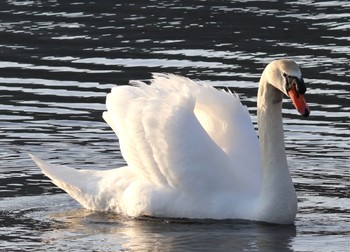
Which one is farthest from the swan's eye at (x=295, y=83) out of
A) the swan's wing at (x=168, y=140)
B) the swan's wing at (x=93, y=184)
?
the swan's wing at (x=93, y=184)

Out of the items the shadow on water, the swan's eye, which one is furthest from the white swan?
the shadow on water

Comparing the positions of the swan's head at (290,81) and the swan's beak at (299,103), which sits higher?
the swan's head at (290,81)

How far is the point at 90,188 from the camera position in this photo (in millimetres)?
11977

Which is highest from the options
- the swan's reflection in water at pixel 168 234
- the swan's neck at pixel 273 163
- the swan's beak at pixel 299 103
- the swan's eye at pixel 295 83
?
the swan's eye at pixel 295 83

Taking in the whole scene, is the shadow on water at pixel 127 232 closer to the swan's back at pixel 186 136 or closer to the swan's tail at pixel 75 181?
the swan's tail at pixel 75 181

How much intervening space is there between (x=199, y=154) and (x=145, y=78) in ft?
21.7

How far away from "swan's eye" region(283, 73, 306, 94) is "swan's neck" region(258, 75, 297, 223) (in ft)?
1.07

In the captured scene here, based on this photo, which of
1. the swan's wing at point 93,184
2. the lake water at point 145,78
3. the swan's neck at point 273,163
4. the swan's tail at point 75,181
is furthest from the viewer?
the swan's tail at point 75,181

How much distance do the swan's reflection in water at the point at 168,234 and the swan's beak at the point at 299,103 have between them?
98 cm

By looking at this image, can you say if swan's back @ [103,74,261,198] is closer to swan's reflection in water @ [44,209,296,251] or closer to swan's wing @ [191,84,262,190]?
swan's wing @ [191,84,262,190]

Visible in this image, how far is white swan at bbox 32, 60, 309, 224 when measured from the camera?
36.9 feet

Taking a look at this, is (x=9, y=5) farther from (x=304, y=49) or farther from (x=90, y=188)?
(x=90, y=188)

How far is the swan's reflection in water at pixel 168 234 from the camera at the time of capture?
10.5 m

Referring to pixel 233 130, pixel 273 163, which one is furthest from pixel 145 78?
pixel 273 163
